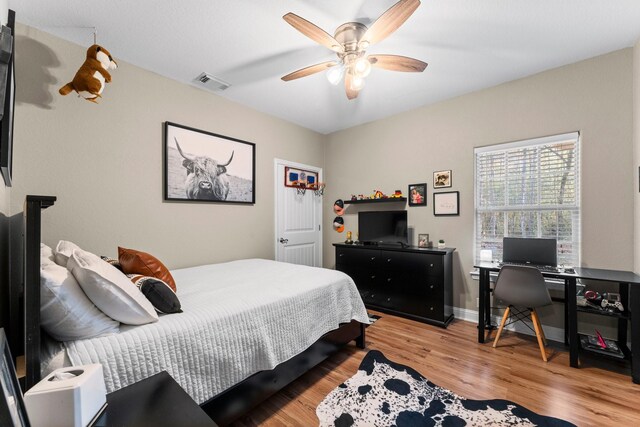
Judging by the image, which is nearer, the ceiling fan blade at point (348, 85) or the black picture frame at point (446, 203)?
the ceiling fan blade at point (348, 85)

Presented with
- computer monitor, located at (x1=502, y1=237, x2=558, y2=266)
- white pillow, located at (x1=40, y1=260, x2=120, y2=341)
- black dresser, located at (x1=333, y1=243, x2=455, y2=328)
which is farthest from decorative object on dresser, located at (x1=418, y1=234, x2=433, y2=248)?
white pillow, located at (x1=40, y1=260, x2=120, y2=341)

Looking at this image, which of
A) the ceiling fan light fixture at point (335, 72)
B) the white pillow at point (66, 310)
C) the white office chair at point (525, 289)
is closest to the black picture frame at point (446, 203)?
the white office chair at point (525, 289)

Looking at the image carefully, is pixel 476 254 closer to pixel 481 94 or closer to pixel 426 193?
pixel 426 193

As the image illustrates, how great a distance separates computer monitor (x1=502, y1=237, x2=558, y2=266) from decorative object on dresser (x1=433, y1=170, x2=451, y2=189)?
36.3 inches

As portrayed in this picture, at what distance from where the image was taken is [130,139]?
265 centimetres

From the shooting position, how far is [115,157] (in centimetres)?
256

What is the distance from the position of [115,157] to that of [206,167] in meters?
0.86

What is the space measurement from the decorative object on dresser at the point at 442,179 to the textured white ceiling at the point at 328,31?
3.23 ft

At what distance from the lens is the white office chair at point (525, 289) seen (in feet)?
7.82

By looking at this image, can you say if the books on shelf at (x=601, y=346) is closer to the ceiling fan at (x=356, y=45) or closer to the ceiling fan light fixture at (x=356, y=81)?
the ceiling fan at (x=356, y=45)

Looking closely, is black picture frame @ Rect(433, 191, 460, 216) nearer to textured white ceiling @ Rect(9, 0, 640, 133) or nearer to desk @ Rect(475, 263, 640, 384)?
desk @ Rect(475, 263, 640, 384)

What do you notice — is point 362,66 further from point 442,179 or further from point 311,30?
point 442,179

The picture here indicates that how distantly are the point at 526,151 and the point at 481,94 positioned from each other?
2.74ft

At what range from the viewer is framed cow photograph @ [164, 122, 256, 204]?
2916 millimetres
